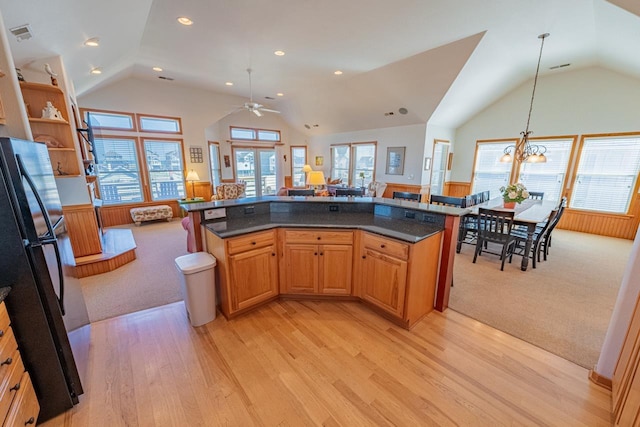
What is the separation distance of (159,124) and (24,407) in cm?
698

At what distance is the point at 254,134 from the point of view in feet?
29.7

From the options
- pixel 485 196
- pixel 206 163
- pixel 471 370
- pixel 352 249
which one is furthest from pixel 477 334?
pixel 206 163

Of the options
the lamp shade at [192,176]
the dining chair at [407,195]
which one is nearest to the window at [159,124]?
the lamp shade at [192,176]

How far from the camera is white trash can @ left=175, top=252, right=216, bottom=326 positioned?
233 centimetres

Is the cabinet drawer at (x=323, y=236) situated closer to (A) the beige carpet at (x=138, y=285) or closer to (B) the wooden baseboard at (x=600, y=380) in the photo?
(A) the beige carpet at (x=138, y=285)

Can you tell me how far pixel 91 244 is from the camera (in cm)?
376

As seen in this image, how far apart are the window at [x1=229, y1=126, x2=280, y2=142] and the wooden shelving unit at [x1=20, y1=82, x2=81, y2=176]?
17.2 feet

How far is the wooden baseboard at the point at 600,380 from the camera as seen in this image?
1.79 meters

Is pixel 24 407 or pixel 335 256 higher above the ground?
pixel 335 256

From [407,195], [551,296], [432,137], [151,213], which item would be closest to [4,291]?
[407,195]

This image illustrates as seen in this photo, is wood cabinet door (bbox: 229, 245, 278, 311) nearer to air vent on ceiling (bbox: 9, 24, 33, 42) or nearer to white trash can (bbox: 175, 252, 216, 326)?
white trash can (bbox: 175, 252, 216, 326)

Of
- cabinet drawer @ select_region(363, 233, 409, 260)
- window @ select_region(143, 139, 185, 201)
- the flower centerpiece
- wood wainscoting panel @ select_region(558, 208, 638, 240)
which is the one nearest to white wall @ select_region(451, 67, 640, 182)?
wood wainscoting panel @ select_region(558, 208, 638, 240)

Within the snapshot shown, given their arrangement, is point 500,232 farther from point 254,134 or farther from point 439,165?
point 254,134

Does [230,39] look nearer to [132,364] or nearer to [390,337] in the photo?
[132,364]
